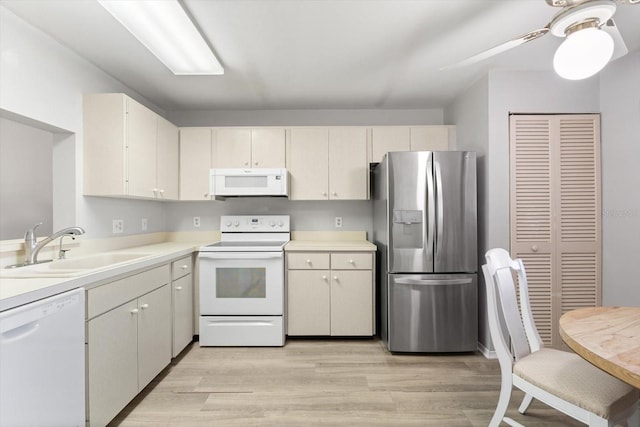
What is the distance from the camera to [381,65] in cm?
245

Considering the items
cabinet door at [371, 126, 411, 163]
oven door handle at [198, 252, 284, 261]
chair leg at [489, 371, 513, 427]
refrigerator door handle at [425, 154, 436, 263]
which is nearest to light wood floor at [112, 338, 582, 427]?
chair leg at [489, 371, 513, 427]

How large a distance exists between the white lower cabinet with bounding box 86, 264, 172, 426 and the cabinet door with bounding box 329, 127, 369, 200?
182 cm

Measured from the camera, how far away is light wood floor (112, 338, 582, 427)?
5.91 ft

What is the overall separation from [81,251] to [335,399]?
211cm

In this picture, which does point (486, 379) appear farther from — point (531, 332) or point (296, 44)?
point (296, 44)

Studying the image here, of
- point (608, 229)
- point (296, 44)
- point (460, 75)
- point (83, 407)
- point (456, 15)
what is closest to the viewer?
point (83, 407)

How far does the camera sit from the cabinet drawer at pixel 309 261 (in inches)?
113

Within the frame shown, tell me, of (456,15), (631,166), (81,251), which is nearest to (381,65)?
(456,15)

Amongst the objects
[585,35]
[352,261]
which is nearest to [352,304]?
[352,261]

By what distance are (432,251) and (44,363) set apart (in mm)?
2457

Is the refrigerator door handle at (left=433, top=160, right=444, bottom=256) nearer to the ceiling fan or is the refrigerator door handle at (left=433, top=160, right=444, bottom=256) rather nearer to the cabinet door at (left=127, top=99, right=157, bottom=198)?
the ceiling fan

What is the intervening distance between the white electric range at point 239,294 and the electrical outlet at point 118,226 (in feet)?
2.33

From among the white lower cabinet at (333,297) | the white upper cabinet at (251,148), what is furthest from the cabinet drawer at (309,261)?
the white upper cabinet at (251,148)

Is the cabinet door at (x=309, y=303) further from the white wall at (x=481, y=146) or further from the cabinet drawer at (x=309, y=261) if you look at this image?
the white wall at (x=481, y=146)
